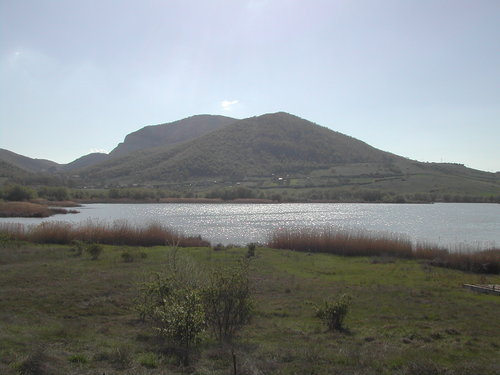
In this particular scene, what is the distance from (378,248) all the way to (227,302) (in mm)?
23024

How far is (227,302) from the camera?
431 inches

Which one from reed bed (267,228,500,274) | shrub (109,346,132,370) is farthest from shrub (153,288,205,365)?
reed bed (267,228,500,274)

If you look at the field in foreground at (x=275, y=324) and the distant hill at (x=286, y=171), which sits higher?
the distant hill at (x=286, y=171)

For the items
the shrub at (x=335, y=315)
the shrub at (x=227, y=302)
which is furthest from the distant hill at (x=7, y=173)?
the shrub at (x=335, y=315)

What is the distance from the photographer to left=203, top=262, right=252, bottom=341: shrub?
1077 centimetres

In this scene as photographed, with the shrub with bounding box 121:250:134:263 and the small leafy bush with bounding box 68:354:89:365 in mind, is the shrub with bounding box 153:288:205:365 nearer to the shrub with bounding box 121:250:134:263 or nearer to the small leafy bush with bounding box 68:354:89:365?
the small leafy bush with bounding box 68:354:89:365

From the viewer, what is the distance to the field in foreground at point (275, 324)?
845 centimetres

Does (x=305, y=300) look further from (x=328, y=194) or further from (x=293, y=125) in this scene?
(x=293, y=125)

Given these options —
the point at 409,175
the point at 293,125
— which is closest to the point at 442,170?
the point at 409,175

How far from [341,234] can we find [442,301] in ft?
55.4

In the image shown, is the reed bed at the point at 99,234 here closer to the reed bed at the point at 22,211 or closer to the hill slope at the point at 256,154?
the reed bed at the point at 22,211

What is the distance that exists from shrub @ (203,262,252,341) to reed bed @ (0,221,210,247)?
21.3 m

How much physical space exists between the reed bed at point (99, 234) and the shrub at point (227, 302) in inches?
838

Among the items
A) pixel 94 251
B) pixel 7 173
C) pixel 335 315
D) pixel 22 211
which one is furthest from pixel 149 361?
pixel 7 173
